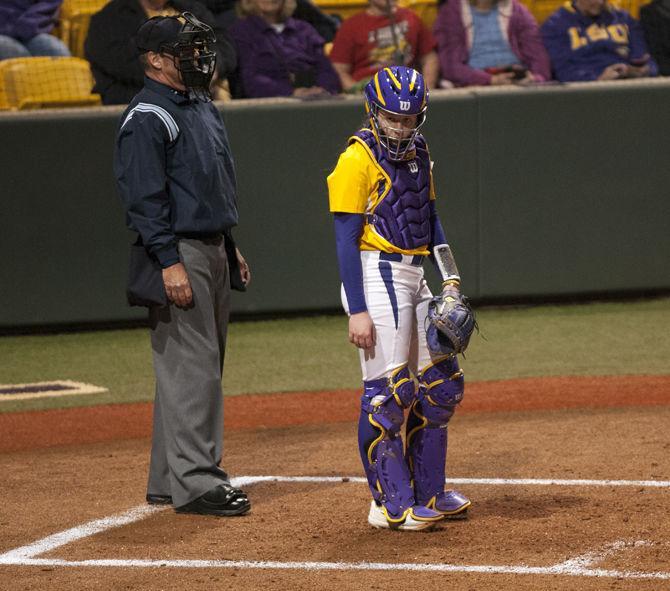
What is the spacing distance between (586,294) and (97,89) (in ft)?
14.4

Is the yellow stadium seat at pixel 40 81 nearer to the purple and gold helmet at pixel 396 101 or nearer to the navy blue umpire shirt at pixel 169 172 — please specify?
the navy blue umpire shirt at pixel 169 172

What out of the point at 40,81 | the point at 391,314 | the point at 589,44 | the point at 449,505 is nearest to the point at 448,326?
the point at 391,314

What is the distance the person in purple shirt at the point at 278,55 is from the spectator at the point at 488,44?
1.00 metres

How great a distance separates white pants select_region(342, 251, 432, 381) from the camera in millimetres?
5324

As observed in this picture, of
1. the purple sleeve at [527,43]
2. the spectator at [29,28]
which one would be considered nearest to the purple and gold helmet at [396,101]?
the purple sleeve at [527,43]

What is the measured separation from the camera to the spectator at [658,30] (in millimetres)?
12039

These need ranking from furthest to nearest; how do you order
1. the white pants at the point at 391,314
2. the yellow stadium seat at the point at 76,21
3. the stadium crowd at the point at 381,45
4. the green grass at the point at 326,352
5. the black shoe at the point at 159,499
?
the yellow stadium seat at the point at 76,21
the stadium crowd at the point at 381,45
the green grass at the point at 326,352
the black shoe at the point at 159,499
the white pants at the point at 391,314

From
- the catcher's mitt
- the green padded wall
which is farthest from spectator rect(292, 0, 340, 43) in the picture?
the catcher's mitt

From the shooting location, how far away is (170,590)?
15.3ft

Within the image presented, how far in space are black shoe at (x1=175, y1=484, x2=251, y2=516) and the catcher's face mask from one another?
1.73 metres

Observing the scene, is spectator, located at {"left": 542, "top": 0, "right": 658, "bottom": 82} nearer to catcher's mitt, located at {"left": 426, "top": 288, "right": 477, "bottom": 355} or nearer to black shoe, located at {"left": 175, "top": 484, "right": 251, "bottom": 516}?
catcher's mitt, located at {"left": 426, "top": 288, "right": 477, "bottom": 355}

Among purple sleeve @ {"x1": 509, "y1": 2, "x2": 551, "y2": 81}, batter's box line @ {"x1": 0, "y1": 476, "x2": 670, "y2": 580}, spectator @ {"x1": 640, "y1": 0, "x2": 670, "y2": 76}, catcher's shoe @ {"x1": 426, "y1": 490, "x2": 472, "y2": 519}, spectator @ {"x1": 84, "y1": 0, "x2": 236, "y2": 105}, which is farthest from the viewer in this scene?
spectator @ {"x1": 640, "y1": 0, "x2": 670, "y2": 76}

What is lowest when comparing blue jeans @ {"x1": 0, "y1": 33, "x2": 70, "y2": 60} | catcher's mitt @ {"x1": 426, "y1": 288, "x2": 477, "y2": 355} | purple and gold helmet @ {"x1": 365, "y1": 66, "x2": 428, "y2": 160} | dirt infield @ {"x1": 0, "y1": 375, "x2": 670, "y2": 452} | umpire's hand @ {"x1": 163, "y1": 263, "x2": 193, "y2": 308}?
dirt infield @ {"x1": 0, "y1": 375, "x2": 670, "y2": 452}

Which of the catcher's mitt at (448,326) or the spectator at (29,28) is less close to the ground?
the spectator at (29,28)
